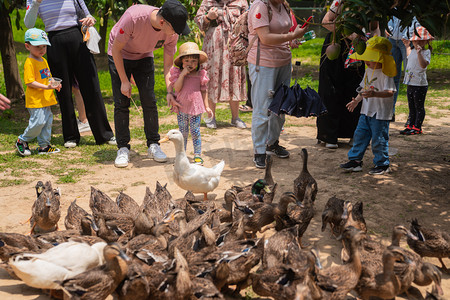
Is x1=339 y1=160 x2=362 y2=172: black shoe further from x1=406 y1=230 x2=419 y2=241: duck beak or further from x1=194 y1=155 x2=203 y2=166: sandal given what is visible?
x1=406 y1=230 x2=419 y2=241: duck beak

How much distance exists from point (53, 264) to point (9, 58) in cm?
858

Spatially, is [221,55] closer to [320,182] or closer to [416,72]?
[416,72]

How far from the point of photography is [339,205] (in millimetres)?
5191

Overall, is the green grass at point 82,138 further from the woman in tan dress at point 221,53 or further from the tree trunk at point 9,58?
the woman in tan dress at point 221,53

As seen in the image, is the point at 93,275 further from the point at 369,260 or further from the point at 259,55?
the point at 259,55

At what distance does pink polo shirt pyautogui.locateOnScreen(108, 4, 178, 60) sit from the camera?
6844 millimetres

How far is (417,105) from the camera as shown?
9523mm

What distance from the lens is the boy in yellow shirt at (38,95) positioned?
7934 millimetres

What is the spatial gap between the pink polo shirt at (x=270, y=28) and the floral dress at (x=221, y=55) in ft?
8.36

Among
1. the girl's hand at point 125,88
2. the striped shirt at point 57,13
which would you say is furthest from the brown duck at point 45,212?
the striped shirt at point 57,13

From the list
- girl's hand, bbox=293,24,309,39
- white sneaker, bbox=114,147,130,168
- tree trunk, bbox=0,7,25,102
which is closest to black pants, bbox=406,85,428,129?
girl's hand, bbox=293,24,309,39

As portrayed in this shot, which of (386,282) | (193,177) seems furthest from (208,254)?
(193,177)

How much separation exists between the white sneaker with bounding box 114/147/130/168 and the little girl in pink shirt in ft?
3.34

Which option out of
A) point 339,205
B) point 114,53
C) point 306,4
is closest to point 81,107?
point 114,53
